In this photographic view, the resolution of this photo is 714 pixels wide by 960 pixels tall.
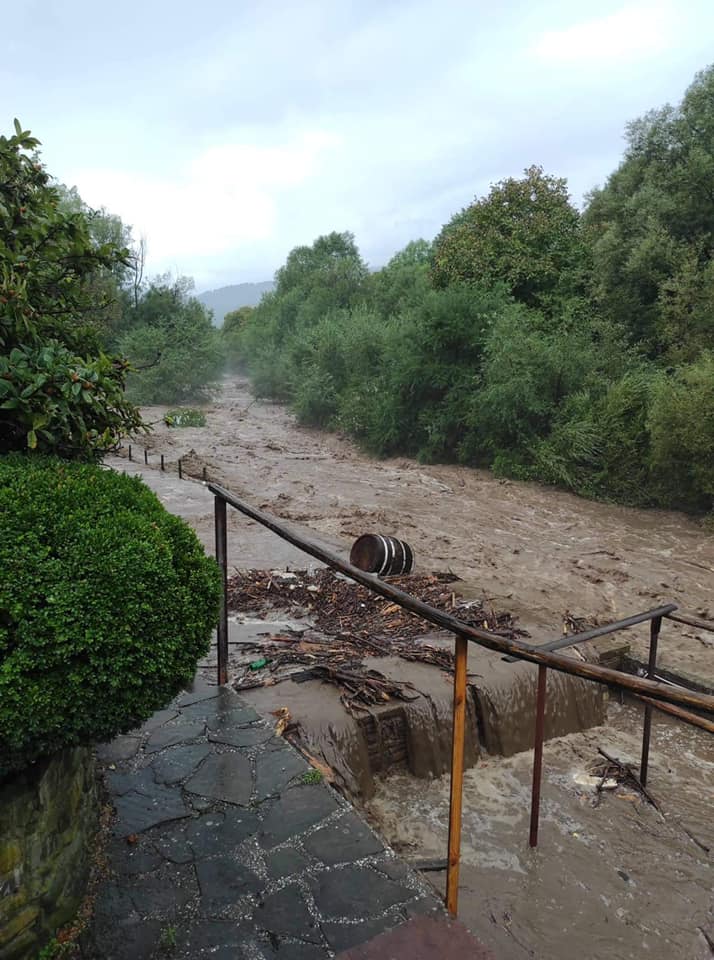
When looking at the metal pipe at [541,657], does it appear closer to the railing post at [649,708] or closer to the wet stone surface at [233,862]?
the wet stone surface at [233,862]

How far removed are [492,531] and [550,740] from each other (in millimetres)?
7313

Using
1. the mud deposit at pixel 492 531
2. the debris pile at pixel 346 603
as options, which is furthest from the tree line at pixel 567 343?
the debris pile at pixel 346 603

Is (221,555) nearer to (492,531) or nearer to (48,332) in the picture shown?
(48,332)

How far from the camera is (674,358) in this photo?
55.6ft

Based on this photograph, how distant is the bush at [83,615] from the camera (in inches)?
72.0

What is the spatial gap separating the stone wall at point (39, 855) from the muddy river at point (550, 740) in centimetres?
262

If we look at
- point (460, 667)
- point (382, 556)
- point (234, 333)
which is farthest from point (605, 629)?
point (234, 333)

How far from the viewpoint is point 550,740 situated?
616 cm

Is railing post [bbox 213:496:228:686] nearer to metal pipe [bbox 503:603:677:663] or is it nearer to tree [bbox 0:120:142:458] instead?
tree [bbox 0:120:142:458]

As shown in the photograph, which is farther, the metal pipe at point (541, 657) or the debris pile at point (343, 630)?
the debris pile at point (343, 630)

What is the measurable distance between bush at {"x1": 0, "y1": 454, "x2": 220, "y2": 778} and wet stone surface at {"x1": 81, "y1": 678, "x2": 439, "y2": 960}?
2.23 ft

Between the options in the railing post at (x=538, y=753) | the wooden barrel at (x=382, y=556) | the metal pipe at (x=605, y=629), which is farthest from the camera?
the wooden barrel at (x=382, y=556)

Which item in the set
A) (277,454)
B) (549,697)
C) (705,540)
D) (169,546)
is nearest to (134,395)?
(277,454)

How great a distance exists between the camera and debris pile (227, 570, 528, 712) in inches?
224
